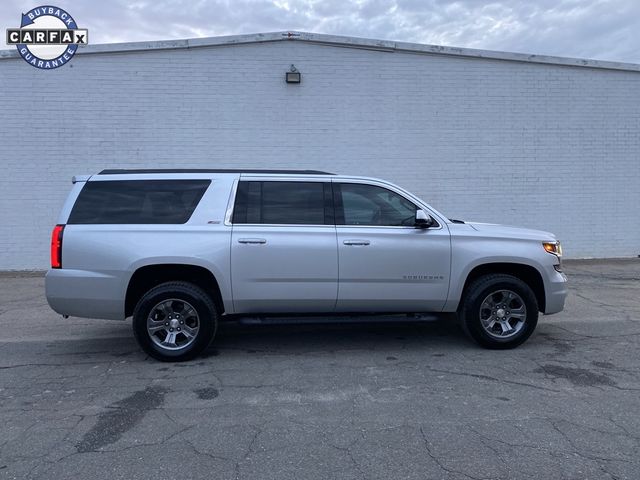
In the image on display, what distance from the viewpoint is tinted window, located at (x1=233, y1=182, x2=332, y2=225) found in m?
5.71

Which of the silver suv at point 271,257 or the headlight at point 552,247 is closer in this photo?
the silver suv at point 271,257

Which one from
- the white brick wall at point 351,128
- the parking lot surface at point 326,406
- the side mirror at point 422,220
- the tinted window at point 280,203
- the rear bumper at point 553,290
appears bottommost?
the parking lot surface at point 326,406

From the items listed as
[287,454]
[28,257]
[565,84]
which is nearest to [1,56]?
[28,257]

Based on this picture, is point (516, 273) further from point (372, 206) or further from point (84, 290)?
point (84, 290)

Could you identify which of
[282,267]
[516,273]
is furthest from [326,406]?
[516,273]

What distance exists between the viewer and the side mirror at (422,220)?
5691 mm

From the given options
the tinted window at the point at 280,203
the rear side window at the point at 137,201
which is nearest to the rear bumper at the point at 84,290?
the rear side window at the point at 137,201

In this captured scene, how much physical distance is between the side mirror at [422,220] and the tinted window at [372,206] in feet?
0.33

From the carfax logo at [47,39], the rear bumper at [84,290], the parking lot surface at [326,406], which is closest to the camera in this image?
the parking lot surface at [326,406]

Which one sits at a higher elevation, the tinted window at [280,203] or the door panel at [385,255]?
the tinted window at [280,203]

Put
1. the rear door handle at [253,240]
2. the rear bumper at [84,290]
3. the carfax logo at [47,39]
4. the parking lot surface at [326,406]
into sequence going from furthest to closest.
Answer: the carfax logo at [47,39]
the rear door handle at [253,240]
the rear bumper at [84,290]
the parking lot surface at [326,406]

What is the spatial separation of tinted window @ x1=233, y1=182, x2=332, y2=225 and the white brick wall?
6066mm

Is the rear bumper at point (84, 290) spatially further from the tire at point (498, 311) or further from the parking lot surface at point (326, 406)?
the tire at point (498, 311)

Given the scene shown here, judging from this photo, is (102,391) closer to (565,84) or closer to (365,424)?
(365,424)
